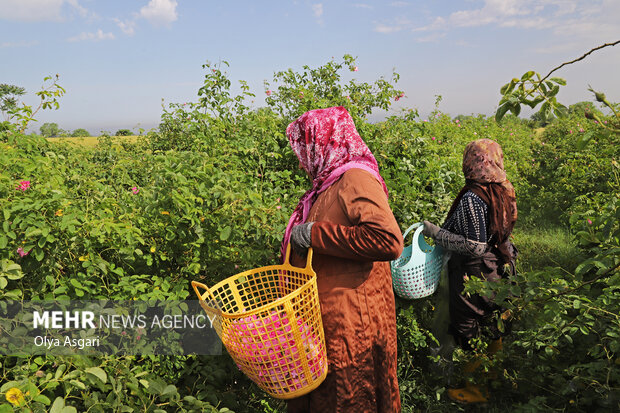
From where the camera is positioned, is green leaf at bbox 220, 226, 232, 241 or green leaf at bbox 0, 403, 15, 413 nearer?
green leaf at bbox 0, 403, 15, 413

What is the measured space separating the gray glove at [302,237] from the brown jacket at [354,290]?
24 mm

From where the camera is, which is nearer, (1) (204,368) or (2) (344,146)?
(2) (344,146)

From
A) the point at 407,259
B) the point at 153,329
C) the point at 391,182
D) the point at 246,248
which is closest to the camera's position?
the point at 153,329

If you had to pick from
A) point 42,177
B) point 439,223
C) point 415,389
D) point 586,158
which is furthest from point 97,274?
point 586,158

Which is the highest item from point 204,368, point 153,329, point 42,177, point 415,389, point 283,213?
point 42,177

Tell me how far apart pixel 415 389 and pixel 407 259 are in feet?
2.95

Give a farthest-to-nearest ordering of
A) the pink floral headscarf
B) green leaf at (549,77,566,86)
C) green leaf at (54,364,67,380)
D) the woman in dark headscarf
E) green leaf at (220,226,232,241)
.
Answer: the woman in dark headscarf → green leaf at (220,226,232,241) → the pink floral headscarf → green leaf at (54,364,67,380) → green leaf at (549,77,566,86)

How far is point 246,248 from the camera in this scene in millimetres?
2301

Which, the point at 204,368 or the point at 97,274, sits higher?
the point at 97,274

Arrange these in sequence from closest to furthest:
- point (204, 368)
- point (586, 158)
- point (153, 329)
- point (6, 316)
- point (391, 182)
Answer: point (6, 316) < point (153, 329) < point (204, 368) < point (391, 182) < point (586, 158)

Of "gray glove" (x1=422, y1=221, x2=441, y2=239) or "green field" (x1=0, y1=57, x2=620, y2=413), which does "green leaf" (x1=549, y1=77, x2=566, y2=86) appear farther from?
"gray glove" (x1=422, y1=221, x2=441, y2=239)

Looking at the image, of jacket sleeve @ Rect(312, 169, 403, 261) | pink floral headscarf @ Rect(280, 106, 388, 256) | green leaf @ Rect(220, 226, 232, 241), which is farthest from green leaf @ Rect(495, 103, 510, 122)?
green leaf @ Rect(220, 226, 232, 241)

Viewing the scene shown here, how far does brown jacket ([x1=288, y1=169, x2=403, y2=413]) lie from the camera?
1.62 metres

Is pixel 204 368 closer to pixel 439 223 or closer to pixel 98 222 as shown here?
pixel 98 222
